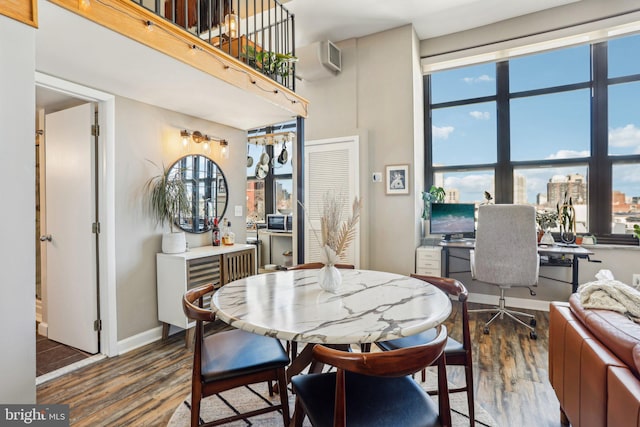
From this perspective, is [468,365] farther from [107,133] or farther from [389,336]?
[107,133]

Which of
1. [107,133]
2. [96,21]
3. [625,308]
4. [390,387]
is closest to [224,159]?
[107,133]

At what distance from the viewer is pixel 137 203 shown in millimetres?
2986

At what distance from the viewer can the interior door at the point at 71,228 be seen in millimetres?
2766

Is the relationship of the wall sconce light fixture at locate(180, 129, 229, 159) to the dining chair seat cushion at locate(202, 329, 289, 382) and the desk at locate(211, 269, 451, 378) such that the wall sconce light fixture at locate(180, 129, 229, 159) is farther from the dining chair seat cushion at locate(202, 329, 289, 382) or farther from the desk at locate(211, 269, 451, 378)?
the dining chair seat cushion at locate(202, 329, 289, 382)

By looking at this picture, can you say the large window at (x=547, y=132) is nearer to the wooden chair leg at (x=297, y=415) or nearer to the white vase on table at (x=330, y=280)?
the white vase on table at (x=330, y=280)

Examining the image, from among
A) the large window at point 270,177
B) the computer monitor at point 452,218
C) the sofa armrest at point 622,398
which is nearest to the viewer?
the sofa armrest at point 622,398

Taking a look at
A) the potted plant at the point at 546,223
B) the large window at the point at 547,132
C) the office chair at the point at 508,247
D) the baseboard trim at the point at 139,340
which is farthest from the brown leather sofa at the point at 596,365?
the baseboard trim at the point at 139,340

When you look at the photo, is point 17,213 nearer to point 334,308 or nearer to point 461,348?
point 334,308

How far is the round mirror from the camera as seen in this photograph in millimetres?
3383

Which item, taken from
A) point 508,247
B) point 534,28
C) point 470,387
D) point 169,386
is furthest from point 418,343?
point 534,28

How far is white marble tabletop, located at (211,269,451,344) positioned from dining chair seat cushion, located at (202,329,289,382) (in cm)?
27

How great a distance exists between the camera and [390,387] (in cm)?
133

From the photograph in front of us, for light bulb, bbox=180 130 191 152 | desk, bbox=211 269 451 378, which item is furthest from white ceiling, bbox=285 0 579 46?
desk, bbox=211 269 451 378

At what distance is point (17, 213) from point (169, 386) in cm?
143
